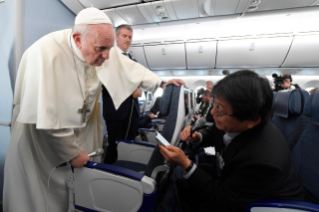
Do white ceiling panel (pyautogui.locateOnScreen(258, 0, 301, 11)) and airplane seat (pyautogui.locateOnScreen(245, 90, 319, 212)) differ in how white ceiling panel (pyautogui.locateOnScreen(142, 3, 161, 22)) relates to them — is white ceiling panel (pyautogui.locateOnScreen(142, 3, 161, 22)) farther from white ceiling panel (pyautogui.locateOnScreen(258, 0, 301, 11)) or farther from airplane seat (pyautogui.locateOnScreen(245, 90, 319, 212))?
airplane seat (pyautogui.locateOnScreen(245, 90, 319, 212))

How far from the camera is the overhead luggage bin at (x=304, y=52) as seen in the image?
4.22 metres

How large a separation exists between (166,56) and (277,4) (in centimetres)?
347

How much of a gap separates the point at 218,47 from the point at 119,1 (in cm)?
352

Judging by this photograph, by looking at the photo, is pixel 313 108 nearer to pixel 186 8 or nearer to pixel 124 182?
pixel 124 182

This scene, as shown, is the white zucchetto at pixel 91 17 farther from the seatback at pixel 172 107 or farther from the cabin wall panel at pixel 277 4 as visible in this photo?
the cabin wall panel at pixel 277 4

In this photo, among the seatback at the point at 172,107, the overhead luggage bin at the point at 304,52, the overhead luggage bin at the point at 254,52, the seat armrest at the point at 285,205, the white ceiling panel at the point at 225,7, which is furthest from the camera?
the overhead luggage bin at the point at 254,52

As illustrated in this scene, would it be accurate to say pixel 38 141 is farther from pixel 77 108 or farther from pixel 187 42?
pixel 187 42

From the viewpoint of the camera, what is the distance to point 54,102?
1.16 m

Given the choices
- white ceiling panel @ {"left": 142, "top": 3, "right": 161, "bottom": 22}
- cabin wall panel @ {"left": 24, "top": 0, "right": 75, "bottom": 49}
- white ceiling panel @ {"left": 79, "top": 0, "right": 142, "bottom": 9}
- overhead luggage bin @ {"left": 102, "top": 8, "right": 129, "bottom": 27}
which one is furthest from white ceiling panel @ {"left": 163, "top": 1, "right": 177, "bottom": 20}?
cabin wall panel @ {"left": 24, "top": 0, "right": 75, "bottom": 49}

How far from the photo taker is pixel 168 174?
1409 mm

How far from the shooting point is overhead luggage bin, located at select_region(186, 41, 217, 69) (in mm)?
4902

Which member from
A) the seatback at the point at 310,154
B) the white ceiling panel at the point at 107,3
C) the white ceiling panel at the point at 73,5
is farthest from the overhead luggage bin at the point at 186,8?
the seatback at the point at 310,154

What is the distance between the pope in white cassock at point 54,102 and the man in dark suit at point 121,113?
0.62 meters

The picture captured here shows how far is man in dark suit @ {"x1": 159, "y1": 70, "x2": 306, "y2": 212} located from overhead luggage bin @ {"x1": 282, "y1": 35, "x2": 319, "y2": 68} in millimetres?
5045
